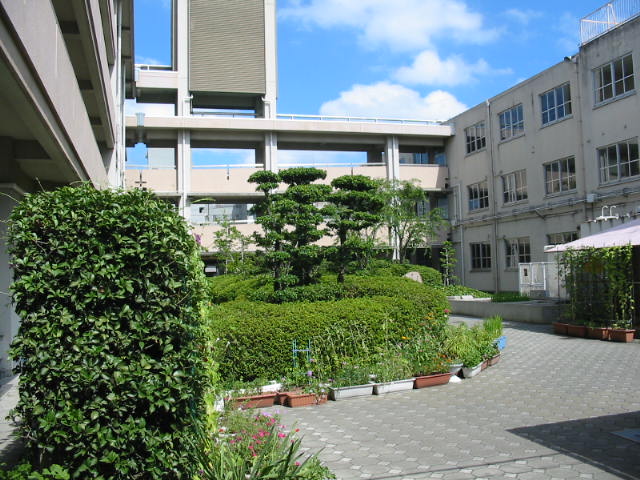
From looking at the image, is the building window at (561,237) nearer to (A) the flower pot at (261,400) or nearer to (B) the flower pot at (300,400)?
(B) the flower pot at (300,400)

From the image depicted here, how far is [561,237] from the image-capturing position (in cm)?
2572

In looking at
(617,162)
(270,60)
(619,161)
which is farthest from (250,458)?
(270,60)

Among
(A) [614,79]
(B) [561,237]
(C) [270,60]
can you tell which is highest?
(C) [270,60]

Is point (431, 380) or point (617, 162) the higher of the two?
point (617, 162)

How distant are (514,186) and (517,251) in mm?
3519

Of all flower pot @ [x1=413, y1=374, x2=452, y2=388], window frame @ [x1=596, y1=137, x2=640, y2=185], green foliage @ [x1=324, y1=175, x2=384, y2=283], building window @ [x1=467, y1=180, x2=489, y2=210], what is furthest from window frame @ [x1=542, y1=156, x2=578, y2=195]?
flower pot @ [x1=413, y1=374, x2=452, y2=388]

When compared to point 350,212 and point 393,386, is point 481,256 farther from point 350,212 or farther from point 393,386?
point 393,386

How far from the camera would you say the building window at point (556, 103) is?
2533cm

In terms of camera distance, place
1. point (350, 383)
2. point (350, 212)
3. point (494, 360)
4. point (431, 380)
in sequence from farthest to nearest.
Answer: point (350, 212) → point (494, 360) → point (431, 380) → point (350, 383)

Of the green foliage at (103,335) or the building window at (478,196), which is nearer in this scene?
the green foliage at (103,335)

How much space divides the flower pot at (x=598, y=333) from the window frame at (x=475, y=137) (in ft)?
61.7

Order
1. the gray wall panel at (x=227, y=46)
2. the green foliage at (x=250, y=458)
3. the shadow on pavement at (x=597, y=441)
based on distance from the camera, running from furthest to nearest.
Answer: the gray wall panel at (x=227, y=46) → the shadow on pavement at (x=597, y=441) → the green foliage at (x=250, y=458)

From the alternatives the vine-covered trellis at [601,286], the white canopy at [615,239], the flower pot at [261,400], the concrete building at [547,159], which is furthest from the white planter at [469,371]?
the concrete building at [547,159]

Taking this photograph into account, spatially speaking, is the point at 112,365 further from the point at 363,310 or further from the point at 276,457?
the point at 363,310
